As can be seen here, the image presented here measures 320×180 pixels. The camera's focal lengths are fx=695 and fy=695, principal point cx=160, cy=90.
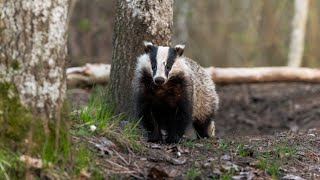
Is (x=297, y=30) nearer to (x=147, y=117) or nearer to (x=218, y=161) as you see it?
(x=147, y=117)

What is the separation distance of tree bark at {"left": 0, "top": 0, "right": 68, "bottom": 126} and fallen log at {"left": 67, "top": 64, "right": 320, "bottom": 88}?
5.94m

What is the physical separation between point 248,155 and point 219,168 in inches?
25.2

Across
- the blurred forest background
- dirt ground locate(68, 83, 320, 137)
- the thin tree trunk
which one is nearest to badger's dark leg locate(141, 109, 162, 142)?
dirt ground locate(68, 83, 320, 137)

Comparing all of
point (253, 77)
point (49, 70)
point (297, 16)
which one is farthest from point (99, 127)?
point (297, 16)

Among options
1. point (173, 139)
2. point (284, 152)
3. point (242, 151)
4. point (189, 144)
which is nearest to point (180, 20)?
point (173, 139)

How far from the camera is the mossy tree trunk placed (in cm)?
450

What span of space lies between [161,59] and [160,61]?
3 cm

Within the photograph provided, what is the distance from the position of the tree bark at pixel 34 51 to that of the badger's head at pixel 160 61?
1657 mm

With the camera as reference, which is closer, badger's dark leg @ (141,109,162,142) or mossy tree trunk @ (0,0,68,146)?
mossy tree trunk @ (0,0,68,146)

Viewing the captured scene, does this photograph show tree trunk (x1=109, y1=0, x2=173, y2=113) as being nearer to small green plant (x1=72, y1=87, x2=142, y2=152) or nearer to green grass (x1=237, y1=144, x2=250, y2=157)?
small green plant (x1=72, y1=87, x2=142, y2=152)

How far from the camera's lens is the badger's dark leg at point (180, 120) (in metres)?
6.43

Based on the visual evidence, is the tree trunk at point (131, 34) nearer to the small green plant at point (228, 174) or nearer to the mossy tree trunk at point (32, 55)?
the small green plant at point (228, 174)

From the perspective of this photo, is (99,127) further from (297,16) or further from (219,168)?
(297,16)

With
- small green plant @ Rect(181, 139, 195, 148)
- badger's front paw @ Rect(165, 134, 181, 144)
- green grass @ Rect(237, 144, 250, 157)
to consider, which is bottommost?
badger's front paw @ Rect(165, 134, 181, 144)
